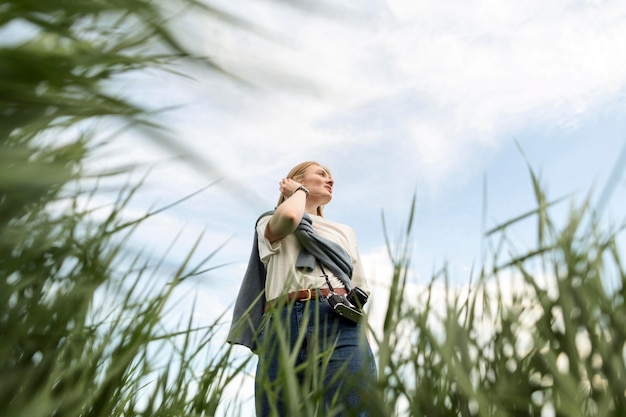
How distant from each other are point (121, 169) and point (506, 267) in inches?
14.1

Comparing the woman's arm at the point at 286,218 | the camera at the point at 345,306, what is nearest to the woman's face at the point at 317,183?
the woman's arm at the point at 286,218

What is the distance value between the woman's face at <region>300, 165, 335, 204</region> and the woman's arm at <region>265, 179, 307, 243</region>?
23 cm

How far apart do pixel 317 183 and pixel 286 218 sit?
0.47m

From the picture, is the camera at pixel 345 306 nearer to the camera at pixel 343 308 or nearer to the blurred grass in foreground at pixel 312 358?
the camera at pixel 343 308

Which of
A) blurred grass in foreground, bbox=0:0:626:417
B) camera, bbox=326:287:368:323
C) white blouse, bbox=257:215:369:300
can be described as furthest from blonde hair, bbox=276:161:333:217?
blurred grass in foreground, bbox=0:0:626:417

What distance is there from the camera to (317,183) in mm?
→ 2553

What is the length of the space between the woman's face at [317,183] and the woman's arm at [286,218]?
23 cm

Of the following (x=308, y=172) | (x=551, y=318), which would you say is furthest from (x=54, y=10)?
(x=308, y=172)

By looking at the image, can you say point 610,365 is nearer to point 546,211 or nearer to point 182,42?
point 546,211

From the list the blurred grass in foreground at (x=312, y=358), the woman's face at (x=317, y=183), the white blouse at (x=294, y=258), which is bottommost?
the blurred grass in foreground at (x=312, y=358)

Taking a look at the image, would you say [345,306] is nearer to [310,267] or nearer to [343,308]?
[343,308]

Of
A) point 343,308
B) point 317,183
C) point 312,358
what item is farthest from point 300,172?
point 312,358

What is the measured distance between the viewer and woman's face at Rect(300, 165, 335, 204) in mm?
2549

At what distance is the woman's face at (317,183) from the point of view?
100 inches
